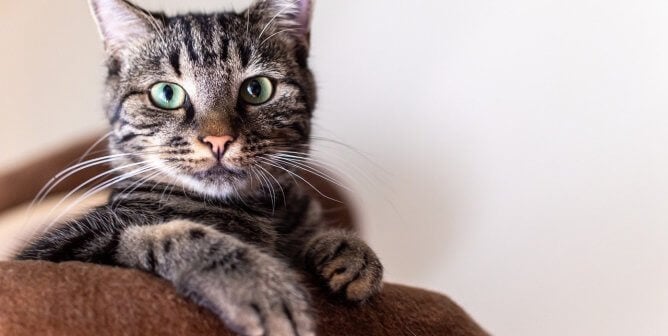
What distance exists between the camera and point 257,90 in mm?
938

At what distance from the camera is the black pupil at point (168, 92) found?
0.91 meters

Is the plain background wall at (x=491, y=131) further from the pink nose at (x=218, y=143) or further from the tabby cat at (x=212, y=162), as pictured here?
the pink nose at (x=218, y=143)

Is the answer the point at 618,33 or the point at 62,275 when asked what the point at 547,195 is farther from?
the point at 62,275

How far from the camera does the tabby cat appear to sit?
2.34ft

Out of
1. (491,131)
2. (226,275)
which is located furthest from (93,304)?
(491,131)

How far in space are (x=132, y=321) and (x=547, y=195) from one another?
3.74 feet

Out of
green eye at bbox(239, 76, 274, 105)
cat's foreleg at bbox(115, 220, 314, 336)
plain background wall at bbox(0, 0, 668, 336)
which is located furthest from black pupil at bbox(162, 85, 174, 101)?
plain background wall at bbox(0, 0, 668, 336)

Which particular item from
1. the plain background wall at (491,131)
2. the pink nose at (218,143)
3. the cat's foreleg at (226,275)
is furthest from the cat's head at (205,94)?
the plain background wall at (491,131)

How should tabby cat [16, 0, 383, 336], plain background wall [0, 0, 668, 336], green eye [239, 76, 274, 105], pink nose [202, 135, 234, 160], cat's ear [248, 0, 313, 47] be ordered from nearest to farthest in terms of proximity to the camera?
1. tabby cat [16, 0, 383, 336]
2. pink nose [202, 135, 234, 160]
3. green eye [239, 76, 274, 105]
4. cat's ear [248, 0, 313, 47]
5. plain background wall [0, 0, 668, 336]

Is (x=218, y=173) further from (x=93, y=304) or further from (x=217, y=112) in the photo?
(x=93, y=304)

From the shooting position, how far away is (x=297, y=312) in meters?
0.66

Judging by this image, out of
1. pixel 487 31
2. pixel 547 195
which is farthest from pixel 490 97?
pixel 547 195

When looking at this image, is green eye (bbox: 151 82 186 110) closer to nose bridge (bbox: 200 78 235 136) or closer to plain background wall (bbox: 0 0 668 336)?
nose bridge (bbox: 200 78 235 136)

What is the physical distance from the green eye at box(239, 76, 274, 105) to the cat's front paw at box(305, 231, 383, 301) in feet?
0.78
